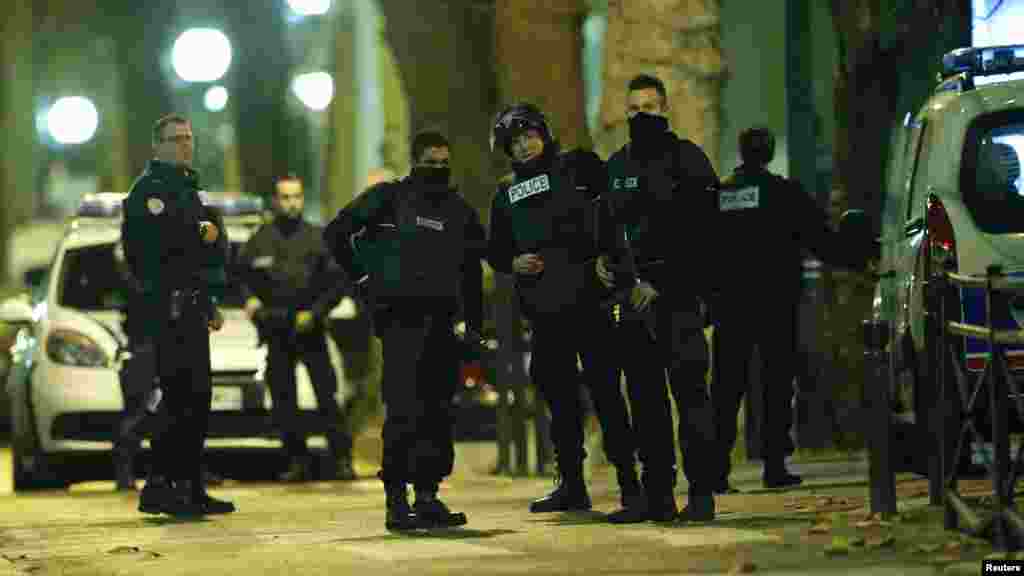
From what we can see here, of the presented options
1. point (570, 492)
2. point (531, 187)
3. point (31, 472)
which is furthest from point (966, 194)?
point (31, 472)

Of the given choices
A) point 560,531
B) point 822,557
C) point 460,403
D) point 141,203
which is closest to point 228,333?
point 460,403

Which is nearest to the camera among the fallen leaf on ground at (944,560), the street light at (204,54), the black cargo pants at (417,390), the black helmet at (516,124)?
the fallen leaf on ground at (944,560)

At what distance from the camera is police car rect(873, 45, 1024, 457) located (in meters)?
12.5

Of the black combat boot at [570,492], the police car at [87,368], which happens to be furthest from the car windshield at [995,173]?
the police car at [87,368]

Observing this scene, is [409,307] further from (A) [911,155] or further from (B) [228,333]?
(B) [228,333]

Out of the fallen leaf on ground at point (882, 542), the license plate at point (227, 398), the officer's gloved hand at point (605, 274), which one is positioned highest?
the officer's gloved hand at point (605, 274)

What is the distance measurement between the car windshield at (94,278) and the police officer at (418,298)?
525 cm

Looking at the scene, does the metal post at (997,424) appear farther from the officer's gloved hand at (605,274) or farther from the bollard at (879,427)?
the officer's gloved hand at (605,274)

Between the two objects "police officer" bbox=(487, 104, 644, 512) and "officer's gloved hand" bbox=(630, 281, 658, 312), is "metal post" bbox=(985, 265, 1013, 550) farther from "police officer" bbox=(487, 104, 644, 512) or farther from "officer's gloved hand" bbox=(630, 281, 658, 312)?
"police officer" bbox=(487, 104, 644, 512)

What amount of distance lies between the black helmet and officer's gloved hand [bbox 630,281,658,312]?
95cm

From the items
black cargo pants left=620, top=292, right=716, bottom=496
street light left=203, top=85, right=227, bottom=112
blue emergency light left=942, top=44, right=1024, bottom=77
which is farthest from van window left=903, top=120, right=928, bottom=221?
street light left=203, top=85, right=227, bottom=112

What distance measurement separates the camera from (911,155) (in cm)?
1353

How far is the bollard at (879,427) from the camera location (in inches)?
A: 448

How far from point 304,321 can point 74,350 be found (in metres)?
1.48
